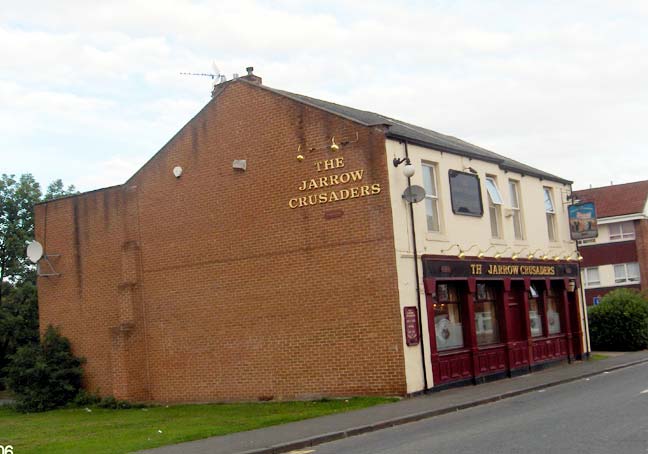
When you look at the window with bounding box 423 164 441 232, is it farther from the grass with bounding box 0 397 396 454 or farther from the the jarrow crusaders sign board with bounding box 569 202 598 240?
the the jarrow crusaders sign board with bounding box 569 202 598 240

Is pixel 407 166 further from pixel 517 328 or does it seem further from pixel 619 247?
pixel 619 247

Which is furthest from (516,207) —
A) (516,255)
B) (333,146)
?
(333,146)

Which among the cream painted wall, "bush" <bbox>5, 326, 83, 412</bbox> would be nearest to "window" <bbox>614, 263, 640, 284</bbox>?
the cream painted wall

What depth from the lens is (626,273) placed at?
50.8 m

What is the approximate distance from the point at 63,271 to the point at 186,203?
5924mm

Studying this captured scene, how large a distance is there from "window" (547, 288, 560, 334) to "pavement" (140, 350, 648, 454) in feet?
13.2

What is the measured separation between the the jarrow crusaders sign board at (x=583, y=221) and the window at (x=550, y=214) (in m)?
0.90

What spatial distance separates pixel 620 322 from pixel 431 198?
1607cm

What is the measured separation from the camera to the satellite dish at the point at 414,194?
65.0 ft

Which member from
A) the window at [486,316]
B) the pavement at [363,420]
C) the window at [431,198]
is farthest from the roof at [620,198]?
the window at [431,198]

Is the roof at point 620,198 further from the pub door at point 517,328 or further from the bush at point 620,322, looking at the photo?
the pub door at point 517,328

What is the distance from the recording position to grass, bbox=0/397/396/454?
48.1ft

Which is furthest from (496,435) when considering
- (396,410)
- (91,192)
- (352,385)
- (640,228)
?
(640,228)

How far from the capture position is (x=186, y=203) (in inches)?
937
